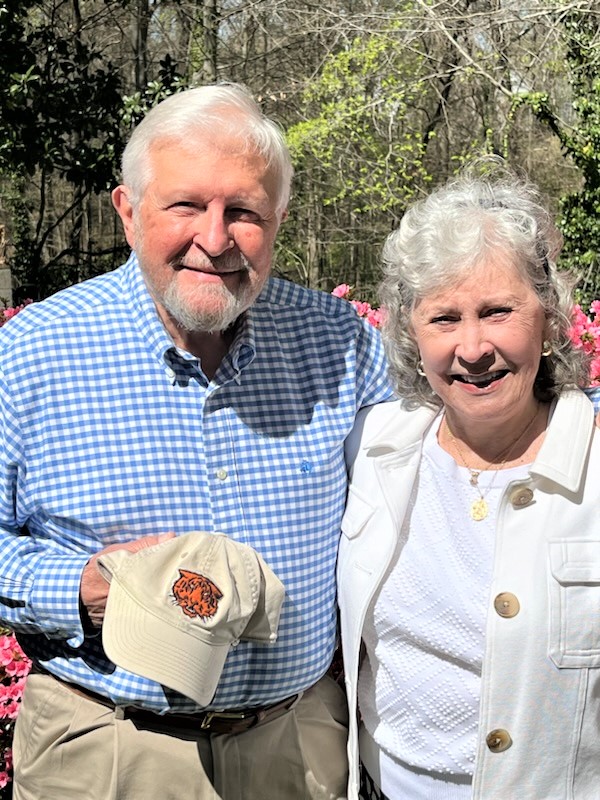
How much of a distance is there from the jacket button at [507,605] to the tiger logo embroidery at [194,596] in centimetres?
62

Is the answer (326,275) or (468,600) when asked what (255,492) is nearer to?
(468,600)

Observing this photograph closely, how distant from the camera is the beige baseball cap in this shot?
1.97m

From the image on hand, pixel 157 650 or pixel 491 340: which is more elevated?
pixel 491 340

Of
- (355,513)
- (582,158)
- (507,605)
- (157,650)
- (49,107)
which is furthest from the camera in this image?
(582,158)

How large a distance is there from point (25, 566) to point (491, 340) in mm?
1210

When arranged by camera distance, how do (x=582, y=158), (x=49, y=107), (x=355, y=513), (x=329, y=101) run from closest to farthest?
1. (x=355, y=513)
2. (x=49, y=107)
3. (x=582, y=158)
4. (x=329, y=101)

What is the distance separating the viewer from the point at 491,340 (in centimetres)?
216

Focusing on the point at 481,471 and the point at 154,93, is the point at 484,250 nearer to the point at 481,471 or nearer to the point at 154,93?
the point at 481,471

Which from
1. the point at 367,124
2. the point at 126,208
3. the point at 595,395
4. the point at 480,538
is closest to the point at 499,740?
the point at 480,538

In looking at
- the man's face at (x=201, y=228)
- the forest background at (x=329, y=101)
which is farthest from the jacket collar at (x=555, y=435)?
the forest background at (x=329, y=101)

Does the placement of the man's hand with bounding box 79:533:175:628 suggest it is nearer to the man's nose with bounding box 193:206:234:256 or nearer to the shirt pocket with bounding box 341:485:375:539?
the shirt pocket with bounding box 341:485:375:539

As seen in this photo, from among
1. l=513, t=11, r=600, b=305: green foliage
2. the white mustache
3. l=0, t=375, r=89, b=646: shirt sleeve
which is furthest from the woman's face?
l=513, t=11, r=600, b=305: green foliage

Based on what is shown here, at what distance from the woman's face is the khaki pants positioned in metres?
0.91

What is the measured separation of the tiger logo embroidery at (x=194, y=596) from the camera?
1.98 m
